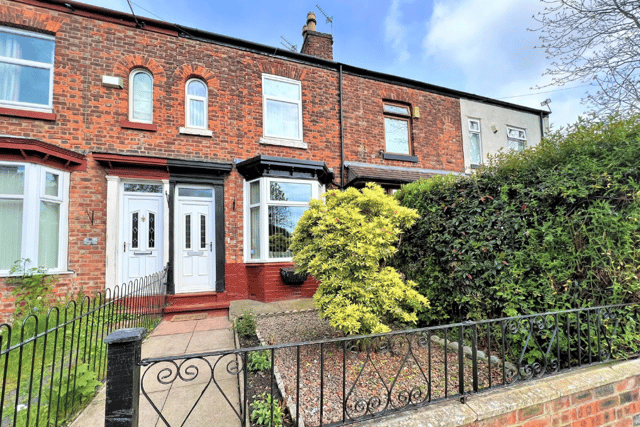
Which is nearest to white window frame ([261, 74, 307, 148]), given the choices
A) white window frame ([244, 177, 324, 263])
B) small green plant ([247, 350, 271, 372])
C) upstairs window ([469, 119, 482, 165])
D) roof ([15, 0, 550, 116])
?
roof ([15, 0, 550, 116])

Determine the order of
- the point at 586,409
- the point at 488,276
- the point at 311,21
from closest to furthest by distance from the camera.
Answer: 1. the point at 586,409
2. the point at 488,276
3. the point at 311,21

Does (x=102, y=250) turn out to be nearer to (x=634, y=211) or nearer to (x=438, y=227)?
(x=438, y=227)

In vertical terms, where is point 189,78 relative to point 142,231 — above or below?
above

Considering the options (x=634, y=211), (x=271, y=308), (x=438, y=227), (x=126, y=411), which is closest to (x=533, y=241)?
(x=634, y=211)

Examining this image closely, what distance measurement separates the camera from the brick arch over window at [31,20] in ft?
18.7

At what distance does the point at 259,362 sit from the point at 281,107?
20.5 feet

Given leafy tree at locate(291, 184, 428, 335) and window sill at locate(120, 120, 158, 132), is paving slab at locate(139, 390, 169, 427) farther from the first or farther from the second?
window sill at locate(120, 120, 158, 132)

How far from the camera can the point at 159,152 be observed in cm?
647

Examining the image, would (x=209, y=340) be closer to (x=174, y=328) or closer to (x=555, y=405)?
(x=174, y=328)

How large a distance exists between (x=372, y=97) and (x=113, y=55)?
21.0 feet

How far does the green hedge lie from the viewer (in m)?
2.69

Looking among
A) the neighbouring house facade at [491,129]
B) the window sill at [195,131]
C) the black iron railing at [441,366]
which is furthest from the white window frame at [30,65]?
the neighbouring house facade at [491,129]

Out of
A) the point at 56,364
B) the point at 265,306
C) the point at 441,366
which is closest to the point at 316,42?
the point at 265,306

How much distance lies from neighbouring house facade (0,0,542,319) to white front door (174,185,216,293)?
28 mm
